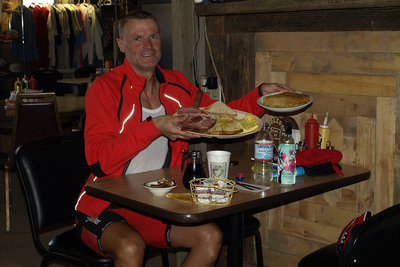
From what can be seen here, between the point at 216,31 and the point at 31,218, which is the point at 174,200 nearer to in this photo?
the point at 31,218

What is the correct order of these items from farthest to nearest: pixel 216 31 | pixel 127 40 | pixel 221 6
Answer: pixel 216 31
pixel 221 6
pixel 127 40

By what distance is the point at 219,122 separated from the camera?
2492mm

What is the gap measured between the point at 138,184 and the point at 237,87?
113cm

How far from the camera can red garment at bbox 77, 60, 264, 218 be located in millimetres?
2342

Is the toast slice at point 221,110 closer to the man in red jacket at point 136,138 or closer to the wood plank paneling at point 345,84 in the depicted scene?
the man in red jacket at point 136,138

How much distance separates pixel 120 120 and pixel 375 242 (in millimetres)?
1282

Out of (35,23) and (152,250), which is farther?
(35,23)

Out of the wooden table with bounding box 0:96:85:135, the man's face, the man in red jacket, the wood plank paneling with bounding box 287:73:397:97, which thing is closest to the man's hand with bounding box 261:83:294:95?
the man in red jacket

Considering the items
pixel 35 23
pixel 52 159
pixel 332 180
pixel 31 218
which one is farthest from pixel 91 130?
pixel 35 23

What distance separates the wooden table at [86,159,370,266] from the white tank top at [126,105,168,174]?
3.3 inches

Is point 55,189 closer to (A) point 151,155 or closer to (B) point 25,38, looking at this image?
(A) point 151,155

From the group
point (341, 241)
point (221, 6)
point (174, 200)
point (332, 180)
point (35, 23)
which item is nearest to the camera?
point (174, 200)

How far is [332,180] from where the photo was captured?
2447 millimetres

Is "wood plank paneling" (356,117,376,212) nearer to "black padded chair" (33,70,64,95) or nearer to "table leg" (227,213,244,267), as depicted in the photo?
"table leg" (227,213,244,267)
